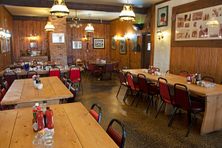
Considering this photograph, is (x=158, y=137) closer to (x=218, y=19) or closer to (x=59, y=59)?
(x=218, y=19)

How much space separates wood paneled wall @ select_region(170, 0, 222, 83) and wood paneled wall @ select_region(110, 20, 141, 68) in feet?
9.54

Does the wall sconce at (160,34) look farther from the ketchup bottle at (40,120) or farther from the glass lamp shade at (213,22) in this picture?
the ketchup bottle at (40,120)

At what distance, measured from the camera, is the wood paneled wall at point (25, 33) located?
10.8 metres

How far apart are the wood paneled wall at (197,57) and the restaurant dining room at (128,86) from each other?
27 mm

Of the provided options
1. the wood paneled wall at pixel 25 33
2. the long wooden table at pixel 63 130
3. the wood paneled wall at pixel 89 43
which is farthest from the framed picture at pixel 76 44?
the long wooden table at pixel 63 130

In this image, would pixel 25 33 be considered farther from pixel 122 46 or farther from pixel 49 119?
pixel 49 119

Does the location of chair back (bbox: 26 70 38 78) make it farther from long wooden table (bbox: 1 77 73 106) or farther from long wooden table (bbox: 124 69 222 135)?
long wooden table (bbox: 124 69 222 135)

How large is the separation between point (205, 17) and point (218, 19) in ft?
1.50

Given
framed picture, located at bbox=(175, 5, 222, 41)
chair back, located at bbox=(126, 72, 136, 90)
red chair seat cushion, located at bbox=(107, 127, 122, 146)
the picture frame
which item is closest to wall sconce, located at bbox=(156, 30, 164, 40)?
framed picture, located at bbox=(175, 5, 222, 41)

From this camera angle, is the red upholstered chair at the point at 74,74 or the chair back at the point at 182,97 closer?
the chair back at the point at 182,97

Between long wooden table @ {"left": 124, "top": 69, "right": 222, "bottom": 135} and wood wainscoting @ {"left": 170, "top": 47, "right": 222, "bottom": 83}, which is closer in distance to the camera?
long wooden table @ {"left": 124, "top": 69, "right": 222, "bottom": 135}

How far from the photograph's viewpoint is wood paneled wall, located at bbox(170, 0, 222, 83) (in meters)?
5.00

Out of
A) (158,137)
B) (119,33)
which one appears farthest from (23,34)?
(158,137)

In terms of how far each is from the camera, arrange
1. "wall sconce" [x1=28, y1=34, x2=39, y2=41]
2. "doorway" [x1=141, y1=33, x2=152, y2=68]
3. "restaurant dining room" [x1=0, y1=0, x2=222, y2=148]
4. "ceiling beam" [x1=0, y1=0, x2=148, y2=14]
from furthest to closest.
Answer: "wall sconce" [x1=28, y1=34, x2=39, y2=41] → "doorway" [x1=141, y1=33, x2=152, y2=68] → "ceiling beam" [x1=0, y1=0, x2=148, y2=14] → "restaurant dining room" [x1=0, y1=0, x2=222, y2=148]
